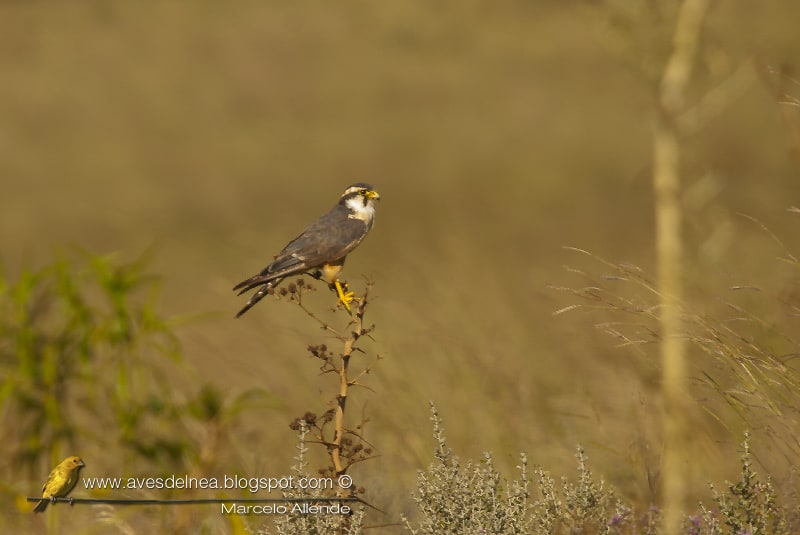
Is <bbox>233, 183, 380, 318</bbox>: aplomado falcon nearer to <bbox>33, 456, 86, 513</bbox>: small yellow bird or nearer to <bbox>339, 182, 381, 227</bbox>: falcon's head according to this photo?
<bbox>339, 182, 381, 227</bbox>: falcon's head

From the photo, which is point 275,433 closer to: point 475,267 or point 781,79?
point 475,267

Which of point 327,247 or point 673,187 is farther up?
point 327,247

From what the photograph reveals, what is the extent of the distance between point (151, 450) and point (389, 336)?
56.3 inches

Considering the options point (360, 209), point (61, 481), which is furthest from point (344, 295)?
point (61, 481)

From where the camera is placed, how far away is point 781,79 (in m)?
3.08

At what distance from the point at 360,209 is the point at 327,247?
30cm

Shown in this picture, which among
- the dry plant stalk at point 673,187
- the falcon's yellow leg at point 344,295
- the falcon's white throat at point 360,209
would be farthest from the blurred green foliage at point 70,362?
the dry plant stalk at point 673,187

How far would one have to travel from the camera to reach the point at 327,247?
11.4 feet

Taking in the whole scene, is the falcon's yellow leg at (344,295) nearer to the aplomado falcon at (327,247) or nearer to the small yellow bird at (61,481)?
the aplomado falcon at (327,247)

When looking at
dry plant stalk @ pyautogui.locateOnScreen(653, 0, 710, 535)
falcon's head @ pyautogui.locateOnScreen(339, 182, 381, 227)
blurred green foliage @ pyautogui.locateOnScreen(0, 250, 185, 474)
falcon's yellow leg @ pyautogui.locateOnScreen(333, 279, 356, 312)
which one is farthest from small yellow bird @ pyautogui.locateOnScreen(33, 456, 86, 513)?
dry plant stalk @ pyautogui.locateOnScreen(653, 0, 710, 535)

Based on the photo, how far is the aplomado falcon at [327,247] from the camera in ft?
11.0

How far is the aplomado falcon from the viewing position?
3352 mm

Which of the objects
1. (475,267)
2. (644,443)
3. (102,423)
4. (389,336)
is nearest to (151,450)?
(102,423)

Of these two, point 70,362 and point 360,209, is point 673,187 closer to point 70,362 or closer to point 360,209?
point 360,209
